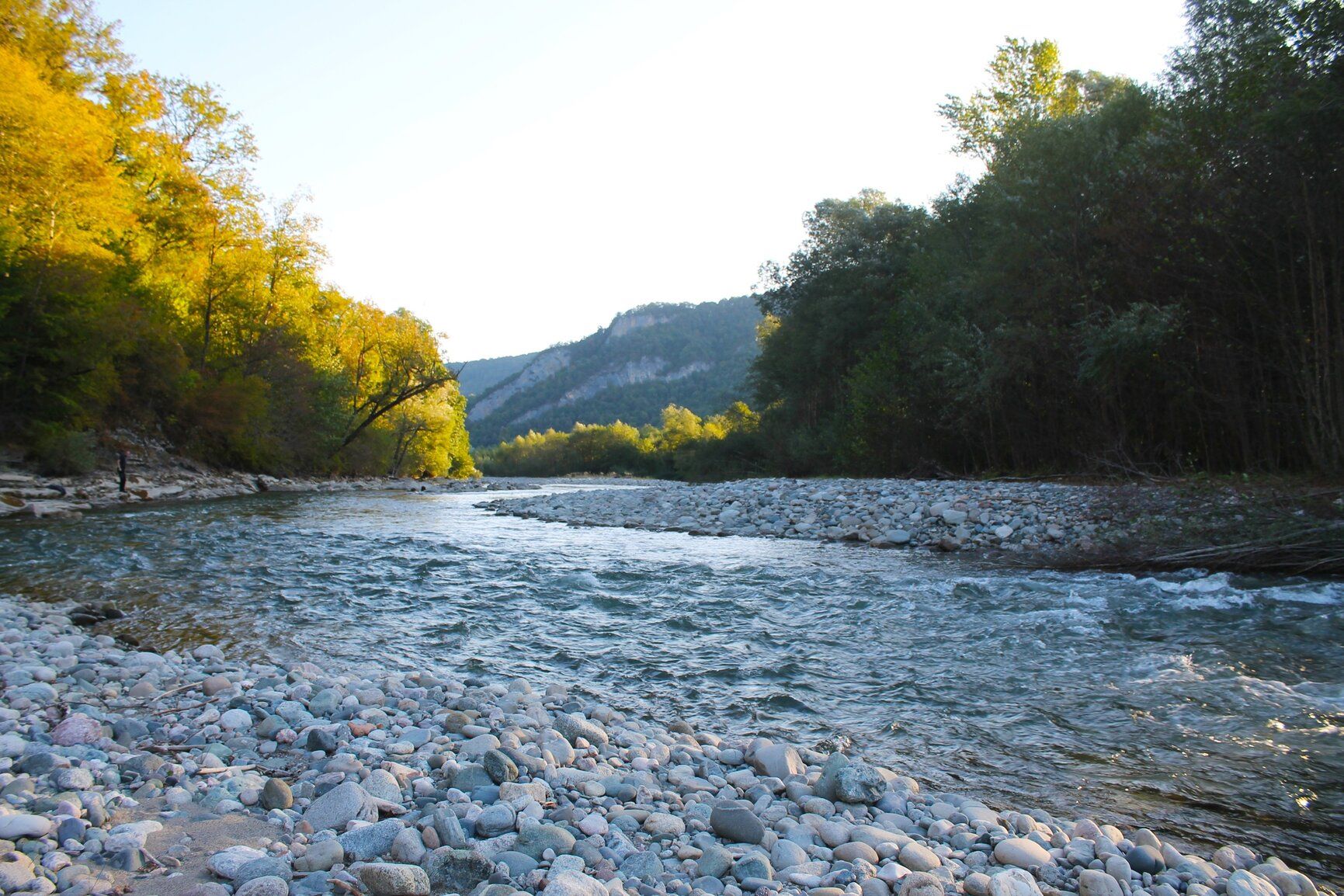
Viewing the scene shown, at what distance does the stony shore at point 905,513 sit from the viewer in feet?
33.1

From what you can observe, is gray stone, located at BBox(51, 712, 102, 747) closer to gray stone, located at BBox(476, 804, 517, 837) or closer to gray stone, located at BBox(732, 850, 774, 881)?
gray stone, located at BBox(476, 804, 517, 837)

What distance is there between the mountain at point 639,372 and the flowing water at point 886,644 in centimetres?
7678

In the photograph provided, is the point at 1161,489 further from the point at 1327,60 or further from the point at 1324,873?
the point at 1324,873

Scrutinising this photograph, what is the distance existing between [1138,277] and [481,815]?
1634 centimetres

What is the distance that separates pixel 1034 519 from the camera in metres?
10.9

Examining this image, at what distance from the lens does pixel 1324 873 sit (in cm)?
248

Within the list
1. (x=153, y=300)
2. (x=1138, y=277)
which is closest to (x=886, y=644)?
(x=1138, y=277)

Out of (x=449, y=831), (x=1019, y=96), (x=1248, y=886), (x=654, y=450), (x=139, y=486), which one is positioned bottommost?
(x=1248, y=886)

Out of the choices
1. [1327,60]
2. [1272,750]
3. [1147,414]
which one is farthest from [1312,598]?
[1147,414]

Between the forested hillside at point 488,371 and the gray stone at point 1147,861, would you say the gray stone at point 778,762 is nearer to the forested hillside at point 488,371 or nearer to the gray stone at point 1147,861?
the gray stone at point 1147,861

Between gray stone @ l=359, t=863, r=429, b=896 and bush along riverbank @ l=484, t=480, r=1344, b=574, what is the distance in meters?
8.35

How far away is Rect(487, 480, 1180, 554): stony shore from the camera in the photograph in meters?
10.1

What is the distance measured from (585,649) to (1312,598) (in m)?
6.44

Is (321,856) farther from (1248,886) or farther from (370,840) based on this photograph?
(1248,886)
